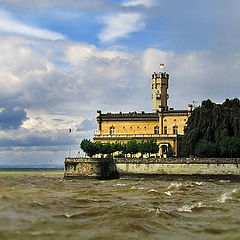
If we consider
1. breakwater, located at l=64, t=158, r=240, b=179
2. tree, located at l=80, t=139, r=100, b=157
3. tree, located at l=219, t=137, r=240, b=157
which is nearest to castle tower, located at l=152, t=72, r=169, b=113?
tree, located at l=80, t=139, r=100, b=157

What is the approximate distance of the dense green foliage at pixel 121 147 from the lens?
282ft

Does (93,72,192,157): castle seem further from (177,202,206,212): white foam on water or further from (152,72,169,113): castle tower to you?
(177,202,206,212): white foam on water

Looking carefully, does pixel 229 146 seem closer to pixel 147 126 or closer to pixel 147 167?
pixel 147 167

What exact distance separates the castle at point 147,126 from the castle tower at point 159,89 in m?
1.16

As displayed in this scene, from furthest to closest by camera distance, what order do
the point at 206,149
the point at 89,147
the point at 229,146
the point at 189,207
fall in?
1. the point at 89,147
2. the point at 206,149
3. the point at 229,146
4. the point at 189,207

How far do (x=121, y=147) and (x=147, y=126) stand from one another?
1066 centimetres

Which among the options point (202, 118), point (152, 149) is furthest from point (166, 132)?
point (202, 118)

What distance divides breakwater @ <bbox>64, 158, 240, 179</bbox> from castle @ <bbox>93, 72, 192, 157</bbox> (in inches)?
621

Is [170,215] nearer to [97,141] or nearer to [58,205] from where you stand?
[58,205]

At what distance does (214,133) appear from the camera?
243 feet

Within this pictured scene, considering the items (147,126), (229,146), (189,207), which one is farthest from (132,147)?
→ (189,207)

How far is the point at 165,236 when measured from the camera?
2325 centimetres

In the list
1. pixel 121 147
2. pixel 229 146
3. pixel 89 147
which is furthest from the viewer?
pixel 121 147

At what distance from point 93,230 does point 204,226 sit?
544 cm
